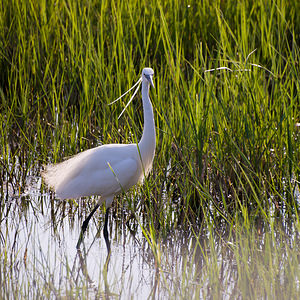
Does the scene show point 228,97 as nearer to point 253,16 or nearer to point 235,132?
point 235,132

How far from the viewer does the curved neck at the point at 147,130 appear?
3.46 metres

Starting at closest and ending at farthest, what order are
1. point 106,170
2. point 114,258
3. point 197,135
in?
point 114,258 < point 197,135 < point 106,170

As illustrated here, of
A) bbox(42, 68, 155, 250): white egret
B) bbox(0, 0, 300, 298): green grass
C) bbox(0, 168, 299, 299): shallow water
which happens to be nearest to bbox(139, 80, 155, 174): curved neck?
bbox(42, 68, 155, 250): white egret

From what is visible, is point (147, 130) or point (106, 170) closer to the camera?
point (147, 130)

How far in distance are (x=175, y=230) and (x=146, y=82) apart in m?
0.94

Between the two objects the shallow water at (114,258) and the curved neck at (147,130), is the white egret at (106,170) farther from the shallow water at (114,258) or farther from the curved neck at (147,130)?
the shallow water at (114,258)

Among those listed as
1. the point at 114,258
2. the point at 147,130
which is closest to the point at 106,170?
the point at 147,130

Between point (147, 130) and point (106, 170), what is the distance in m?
0.39

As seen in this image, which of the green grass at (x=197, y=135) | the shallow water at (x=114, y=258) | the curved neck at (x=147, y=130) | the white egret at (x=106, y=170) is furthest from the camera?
the white egret at (x=106, y=170)

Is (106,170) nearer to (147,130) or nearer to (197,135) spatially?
(147,130)

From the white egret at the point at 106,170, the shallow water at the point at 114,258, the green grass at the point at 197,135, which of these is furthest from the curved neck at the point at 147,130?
the shallow water at the point at 114,258

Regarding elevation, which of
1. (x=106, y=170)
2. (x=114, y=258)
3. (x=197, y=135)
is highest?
(x=197, y=135)

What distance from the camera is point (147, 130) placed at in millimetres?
3547

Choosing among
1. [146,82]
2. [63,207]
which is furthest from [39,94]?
[146,82]
